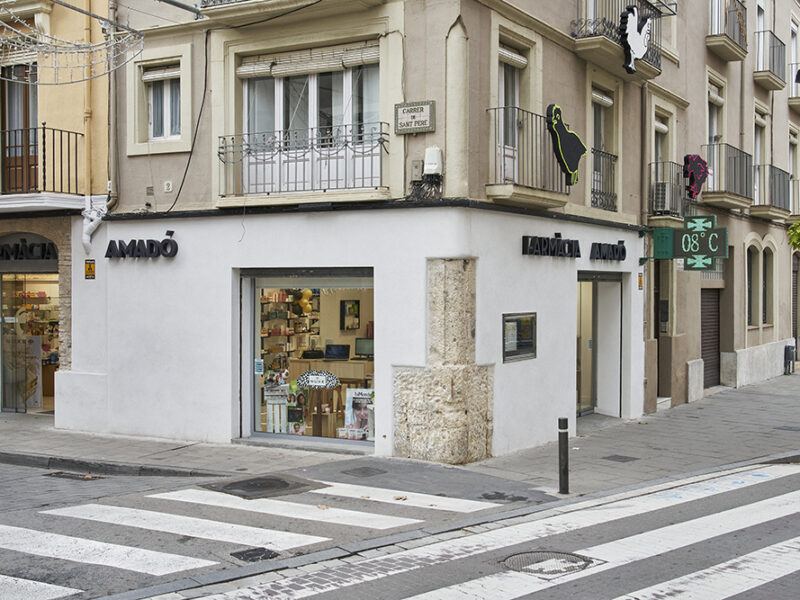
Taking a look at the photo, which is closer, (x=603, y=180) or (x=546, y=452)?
(x=546, y=452)

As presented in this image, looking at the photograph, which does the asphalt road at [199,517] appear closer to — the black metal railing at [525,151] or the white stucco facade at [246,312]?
the white stucco facade at [246,312]

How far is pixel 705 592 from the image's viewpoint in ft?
20.0

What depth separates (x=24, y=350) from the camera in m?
15.6

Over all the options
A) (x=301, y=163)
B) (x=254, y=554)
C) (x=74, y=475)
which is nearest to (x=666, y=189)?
(x=301, y=163)

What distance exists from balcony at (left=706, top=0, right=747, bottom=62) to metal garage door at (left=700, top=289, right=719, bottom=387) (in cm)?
563

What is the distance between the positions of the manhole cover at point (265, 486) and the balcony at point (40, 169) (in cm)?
622

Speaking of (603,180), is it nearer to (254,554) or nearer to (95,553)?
(254,554)

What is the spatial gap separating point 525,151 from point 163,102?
5.87 meters

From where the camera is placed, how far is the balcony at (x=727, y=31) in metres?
19.3

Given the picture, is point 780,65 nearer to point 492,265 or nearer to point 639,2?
point 639,2

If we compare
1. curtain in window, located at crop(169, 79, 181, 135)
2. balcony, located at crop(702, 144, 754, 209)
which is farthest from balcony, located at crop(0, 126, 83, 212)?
balcony, located at crop(702, 144, 754, 209)

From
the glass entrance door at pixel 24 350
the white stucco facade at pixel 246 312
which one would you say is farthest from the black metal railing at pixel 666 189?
the glass entrance door at pixel 24 350

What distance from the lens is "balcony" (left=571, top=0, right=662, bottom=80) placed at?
1369cm

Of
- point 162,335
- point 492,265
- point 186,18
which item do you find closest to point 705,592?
point 492,265
